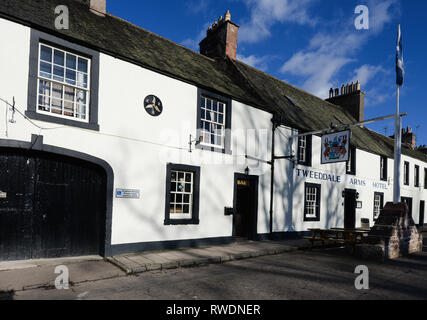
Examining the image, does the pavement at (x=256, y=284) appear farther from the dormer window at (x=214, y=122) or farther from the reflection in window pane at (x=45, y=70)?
the reflection in window pane at (x=45, y=70)

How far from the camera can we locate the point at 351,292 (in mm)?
5730

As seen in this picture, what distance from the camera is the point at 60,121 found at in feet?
24.3

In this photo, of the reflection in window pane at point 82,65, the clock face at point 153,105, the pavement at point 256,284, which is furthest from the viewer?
the clock face at point 153,105

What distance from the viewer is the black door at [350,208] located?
17.0 m

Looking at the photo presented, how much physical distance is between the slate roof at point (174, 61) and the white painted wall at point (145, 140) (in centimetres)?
38

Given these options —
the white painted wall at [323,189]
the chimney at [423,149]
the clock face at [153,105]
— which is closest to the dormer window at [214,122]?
the clock face at [153,105]

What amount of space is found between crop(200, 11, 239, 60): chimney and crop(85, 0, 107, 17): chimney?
243 inches

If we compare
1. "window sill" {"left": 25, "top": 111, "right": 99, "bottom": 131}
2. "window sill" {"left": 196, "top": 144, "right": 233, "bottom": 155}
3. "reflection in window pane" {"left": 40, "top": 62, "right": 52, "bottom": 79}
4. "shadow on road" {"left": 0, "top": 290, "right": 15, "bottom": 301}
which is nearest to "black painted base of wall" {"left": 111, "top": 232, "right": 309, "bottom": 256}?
"shadow on road" {"left": 0, "top": 290, "right": 15, "bottom": 301}

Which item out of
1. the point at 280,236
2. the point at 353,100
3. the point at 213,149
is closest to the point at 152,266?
the point at 213,149

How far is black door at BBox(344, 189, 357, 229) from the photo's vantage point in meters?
17.0

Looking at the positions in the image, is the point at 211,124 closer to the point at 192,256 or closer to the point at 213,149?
the point at 213,149
